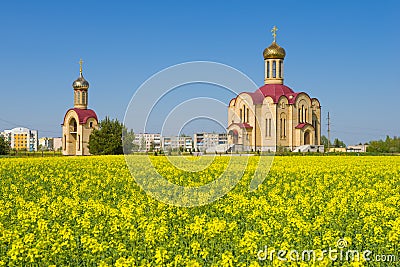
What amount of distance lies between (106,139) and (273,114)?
19605mm

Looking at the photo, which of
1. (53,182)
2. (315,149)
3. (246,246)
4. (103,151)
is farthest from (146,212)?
(315,149)

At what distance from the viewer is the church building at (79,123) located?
70.8 metres

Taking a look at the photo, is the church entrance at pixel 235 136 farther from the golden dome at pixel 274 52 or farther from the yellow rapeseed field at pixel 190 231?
the yellow rapeseed field at pixel 190 231

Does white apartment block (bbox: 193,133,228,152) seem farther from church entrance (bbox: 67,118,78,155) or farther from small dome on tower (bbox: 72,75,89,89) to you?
church entrance (bbox: 67,118,78,155)

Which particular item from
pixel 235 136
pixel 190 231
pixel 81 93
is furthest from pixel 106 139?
pixel 190 231

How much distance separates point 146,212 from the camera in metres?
11.9

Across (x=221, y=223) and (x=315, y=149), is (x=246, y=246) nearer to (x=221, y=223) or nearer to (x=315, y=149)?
(x=221, y=223)

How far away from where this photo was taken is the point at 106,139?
210 ft

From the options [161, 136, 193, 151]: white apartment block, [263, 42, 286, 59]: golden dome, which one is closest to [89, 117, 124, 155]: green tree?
[263, 42, 286, 59]: golden dome

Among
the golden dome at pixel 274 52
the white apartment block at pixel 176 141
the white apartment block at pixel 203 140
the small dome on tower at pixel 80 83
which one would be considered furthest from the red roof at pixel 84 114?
the white apartment block at pixel 176 141

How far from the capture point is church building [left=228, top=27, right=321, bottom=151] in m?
66.6

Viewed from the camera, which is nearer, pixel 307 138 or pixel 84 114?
pixel 307 138
